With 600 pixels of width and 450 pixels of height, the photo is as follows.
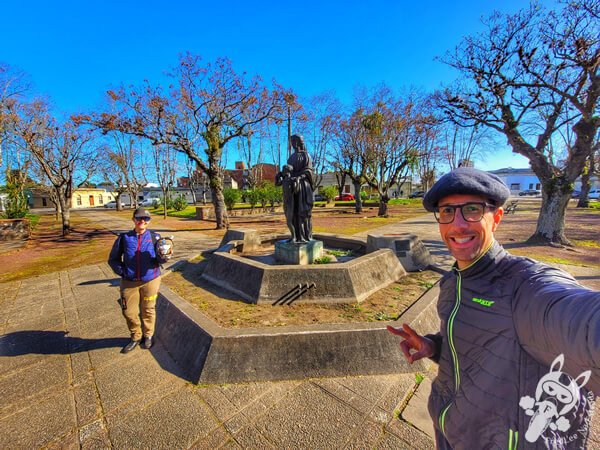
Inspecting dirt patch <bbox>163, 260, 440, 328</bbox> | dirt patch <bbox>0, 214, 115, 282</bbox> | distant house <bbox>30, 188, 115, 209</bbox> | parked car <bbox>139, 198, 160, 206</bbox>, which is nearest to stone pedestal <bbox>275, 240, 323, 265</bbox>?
dirt patch <bbox>163, 260, 440, 328</bbox>

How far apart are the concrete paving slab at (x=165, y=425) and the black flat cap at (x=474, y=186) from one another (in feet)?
8.69

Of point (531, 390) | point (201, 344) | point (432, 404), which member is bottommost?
point (201, 344)

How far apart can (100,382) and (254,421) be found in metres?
1.91

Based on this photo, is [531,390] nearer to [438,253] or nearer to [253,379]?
[253,379]

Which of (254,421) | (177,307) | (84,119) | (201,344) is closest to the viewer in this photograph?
(254,421)

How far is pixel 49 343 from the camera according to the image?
3848mm

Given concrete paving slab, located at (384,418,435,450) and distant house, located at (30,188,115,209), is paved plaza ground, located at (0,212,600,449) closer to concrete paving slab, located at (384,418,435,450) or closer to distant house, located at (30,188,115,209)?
concrete paving slab, located at (384,418,435,450)

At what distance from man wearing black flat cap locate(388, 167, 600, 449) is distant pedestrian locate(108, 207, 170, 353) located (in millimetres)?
3386

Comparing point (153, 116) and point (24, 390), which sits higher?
point (153, 116)

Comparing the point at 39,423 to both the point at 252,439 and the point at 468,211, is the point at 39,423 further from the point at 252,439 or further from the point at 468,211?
the point at 468,211

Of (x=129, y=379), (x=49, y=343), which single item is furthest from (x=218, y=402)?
(x=49, y=343)

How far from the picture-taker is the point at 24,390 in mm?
2883

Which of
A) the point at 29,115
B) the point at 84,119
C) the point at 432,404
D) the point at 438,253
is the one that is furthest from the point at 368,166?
the point at 432,404

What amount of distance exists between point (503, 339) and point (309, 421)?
6.54ft
